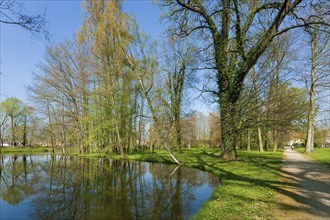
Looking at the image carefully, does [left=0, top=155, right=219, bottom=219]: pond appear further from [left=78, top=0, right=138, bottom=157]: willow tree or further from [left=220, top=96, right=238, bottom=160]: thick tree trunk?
[left=78, top=0, right=138, bottom=157]: willow tree

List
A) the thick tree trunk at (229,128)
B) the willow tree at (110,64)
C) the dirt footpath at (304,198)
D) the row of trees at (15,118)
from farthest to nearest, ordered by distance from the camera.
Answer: the row of trees at (15,118) → the willow tree at (110,64) → the thick tree trunk at (229,128) → the dirt footpath at (304,198)

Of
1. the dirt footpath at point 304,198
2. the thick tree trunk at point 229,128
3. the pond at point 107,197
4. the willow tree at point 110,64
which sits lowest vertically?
the pond at point 107,197

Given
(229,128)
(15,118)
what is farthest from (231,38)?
(15,118)

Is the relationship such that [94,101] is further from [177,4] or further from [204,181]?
[204,181]

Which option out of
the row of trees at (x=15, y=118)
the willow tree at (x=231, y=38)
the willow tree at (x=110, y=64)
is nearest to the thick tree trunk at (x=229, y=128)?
the willow tree at (x=231, y=38)

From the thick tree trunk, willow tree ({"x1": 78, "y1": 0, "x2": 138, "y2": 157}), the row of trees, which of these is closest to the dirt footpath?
the thick tree trunk

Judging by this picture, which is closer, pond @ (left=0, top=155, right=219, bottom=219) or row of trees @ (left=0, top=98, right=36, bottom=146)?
pond @ (left=0, top=155, right=219, bottom=219)

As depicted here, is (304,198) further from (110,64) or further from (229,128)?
(110,64)

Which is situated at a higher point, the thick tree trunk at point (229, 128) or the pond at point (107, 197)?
the thick tree trunk at point (229, 128)

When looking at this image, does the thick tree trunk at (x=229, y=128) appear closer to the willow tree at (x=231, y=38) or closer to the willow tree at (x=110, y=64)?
the willow tree at (x=231, y=38)

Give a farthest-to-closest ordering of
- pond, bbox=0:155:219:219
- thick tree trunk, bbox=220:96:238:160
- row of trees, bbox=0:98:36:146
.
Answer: row of trees, bbox=0:98:36:146 < thick tree trunk, bbox=220:96:238:160 < pond, bbox=0:155:219:219

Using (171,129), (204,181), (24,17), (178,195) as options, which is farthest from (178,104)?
(24,17)

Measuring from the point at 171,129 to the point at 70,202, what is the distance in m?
19.4

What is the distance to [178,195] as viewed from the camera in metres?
8.52
